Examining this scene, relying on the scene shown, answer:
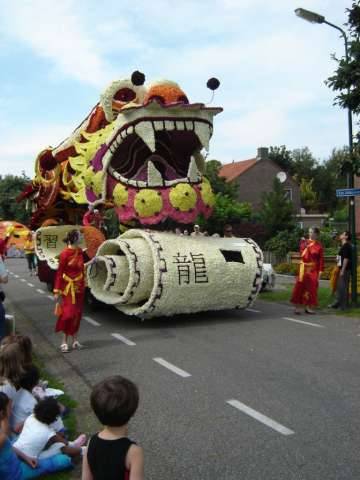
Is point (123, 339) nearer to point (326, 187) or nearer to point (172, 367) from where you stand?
point (172, 367)

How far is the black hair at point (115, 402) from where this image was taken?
2309mm

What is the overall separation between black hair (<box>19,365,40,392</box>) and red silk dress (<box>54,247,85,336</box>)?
350 centimetres

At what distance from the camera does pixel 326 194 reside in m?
60.1

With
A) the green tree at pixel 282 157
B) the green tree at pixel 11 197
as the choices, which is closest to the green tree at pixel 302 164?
the green tree at pixel 282 157

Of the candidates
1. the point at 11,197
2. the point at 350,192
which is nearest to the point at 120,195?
the point at 350,192

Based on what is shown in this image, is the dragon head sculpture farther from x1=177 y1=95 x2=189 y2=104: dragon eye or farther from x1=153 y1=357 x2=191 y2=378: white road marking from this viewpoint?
x1=153 y1=357 x2=191 y2=378: white road marking

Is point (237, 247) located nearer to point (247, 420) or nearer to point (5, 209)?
point (247, 420)

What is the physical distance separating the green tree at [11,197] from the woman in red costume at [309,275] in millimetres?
42250

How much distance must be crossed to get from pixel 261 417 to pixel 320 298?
820 cm

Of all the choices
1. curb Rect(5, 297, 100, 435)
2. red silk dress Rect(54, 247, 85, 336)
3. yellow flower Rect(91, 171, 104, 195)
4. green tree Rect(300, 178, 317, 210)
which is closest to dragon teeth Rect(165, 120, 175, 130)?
yellow flower Rect(91, 171, 104, 195)

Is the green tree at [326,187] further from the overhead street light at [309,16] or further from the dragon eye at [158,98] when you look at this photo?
the dragon eye at [158,98]

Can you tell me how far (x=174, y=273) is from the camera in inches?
339

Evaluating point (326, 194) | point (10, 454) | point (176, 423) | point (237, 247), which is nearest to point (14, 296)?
point (237, 247)

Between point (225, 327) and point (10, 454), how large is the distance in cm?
626
